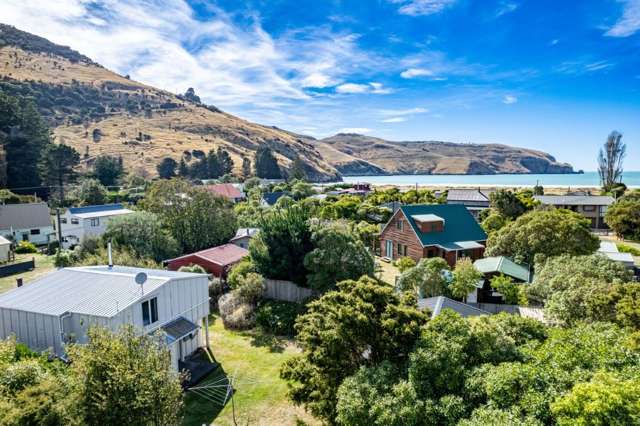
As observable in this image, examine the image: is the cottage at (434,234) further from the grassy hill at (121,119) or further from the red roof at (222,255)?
the grassy hill at (121,119)

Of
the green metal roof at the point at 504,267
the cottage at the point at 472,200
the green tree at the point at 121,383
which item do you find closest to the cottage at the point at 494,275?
the green metal roof at the point at 504,267

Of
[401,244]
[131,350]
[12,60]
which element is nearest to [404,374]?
[131,350]

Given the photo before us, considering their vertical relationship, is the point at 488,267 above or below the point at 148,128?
below

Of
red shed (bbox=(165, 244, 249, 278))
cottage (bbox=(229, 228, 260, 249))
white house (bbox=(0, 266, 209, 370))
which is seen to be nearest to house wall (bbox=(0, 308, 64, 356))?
white house (bbox=(0, 266, 209, 370))

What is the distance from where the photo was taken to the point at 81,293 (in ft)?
51.1

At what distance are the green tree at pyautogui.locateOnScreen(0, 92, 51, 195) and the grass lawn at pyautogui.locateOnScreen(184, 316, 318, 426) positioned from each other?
67.3 meters

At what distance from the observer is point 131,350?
866 centimetres

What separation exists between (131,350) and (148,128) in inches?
6082

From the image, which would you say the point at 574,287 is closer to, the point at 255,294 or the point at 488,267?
the point at 488,267

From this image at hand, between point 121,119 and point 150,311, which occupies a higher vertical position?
point 121,119

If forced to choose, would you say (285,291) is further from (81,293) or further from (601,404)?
(601,404)

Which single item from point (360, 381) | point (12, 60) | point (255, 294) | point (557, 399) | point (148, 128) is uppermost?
point (12, 60)

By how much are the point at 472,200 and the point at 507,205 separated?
1597 centimetres

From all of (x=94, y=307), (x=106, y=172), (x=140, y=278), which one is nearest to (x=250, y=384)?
(x=140, y=278)
